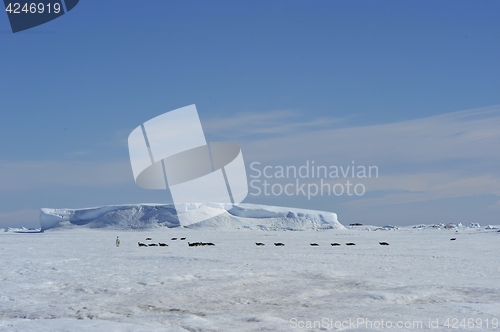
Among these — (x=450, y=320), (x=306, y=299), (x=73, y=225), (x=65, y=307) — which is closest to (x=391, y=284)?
(x=306, y=299)

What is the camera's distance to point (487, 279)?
8.38 meters

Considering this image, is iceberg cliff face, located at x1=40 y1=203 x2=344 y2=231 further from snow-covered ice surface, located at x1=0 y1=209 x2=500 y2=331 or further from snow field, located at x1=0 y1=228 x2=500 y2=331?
snow field, located at x1=0 y1=228 x2=500 y2=331

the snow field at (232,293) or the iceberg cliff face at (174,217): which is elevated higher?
the iceberg cliff face at (174,217)

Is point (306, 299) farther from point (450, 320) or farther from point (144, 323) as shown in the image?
point (144, 323)

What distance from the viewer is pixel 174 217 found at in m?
38.8

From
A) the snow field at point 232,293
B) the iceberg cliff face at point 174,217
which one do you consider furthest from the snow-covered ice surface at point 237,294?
the iceberg cliff face at point 174,217

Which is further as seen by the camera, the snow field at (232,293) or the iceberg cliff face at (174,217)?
the iceberg cliff face at (174,217)

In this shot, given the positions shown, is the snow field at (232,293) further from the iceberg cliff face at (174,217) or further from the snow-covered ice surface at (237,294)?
the iceberg cliff face at (174,217)

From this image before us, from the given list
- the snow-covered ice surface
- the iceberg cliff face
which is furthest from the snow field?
the iceberg cliff face

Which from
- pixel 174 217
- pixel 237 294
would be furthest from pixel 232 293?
pixel 174 217

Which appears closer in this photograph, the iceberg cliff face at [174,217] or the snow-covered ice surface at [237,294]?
the snow-covered ice surface at [237,294]

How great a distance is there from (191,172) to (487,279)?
25869mm

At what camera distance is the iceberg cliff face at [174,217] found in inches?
1506

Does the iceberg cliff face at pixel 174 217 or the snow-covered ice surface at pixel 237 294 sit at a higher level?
the iceberg cliff face at pixel 174 217
